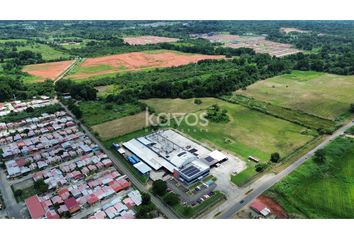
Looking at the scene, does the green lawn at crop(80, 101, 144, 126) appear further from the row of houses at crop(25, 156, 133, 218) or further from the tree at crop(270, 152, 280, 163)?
the tree at crop(270, 152, 280, 163)

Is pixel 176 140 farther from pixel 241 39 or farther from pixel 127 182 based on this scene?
pixel 241 39

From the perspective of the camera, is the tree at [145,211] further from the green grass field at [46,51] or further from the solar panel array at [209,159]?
the green grass field at [46,51]

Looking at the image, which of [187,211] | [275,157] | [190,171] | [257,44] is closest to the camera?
[187,211]

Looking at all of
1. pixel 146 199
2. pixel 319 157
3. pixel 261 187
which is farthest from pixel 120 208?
pixel 319 157

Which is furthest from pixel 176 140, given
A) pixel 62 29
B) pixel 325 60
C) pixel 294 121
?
pixel 62 29

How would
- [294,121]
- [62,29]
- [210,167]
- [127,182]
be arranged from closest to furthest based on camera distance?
[127,182], [210,167], [294,121], [62,29]

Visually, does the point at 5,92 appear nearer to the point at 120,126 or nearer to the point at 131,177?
the point at 120,126

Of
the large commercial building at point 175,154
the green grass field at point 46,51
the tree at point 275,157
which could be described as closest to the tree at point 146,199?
the large commercial building at point 175,154
